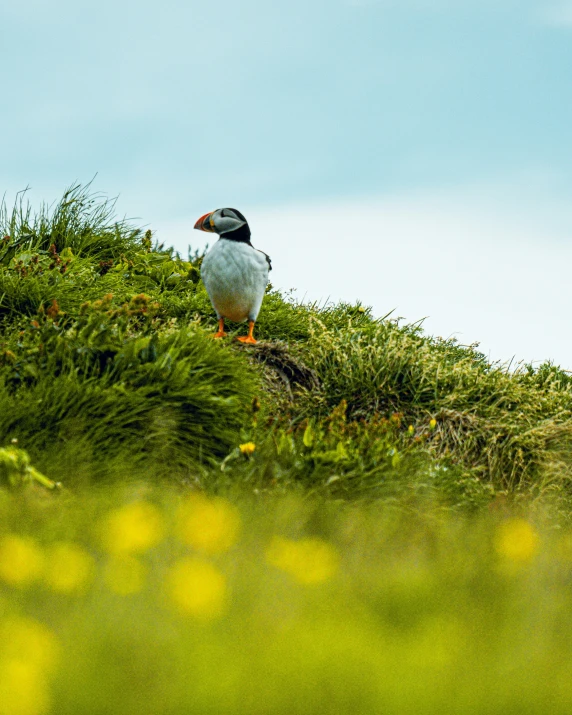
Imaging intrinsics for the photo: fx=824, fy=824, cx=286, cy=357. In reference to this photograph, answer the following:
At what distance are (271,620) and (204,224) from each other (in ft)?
19.4

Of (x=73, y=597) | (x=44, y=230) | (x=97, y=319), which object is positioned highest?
(x=44, y=230)

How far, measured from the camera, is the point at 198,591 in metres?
1.91

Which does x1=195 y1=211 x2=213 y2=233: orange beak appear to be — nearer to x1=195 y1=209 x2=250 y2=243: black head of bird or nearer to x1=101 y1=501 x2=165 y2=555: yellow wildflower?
x1=195 y1=209 x2=250 y2=243: black head of bird

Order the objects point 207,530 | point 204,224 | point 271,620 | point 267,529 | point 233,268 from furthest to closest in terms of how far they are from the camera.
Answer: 1. point 204,224
2. point 233,268
3. point 267,529
4. point 207,530
5. point 271,620

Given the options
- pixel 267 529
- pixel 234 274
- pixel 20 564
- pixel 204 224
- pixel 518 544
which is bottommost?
pixel 20 564

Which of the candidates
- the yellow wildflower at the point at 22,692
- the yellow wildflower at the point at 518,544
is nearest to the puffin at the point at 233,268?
the yellow wildflower at the point at 518,544

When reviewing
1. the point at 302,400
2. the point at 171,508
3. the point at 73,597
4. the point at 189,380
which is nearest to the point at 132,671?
the point at 73,597

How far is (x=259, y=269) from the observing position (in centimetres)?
708

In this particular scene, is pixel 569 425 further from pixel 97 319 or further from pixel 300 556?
pixel 300 556

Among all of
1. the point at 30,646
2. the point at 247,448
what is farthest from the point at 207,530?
the point at 247,448

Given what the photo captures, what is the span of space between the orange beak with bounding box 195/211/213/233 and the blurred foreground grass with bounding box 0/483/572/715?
4742mm

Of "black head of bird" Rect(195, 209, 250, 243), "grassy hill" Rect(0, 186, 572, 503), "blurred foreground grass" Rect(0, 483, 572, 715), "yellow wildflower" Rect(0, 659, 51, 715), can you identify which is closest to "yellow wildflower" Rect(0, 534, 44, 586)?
"blurred foreground grass" Rect(0, 483, 572, 715)

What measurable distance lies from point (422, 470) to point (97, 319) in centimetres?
232

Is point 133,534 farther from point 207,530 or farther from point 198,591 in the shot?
point 198,591
